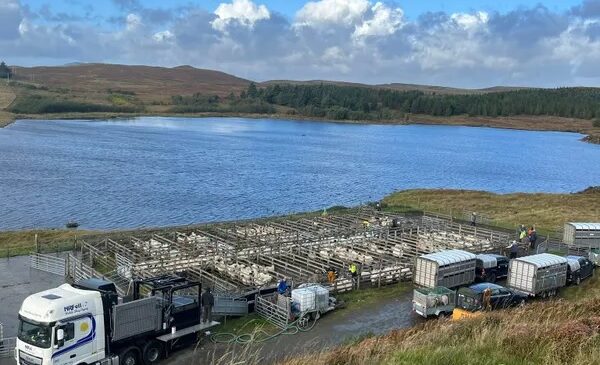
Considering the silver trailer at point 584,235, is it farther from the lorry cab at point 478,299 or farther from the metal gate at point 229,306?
the metal gate at point 229,306

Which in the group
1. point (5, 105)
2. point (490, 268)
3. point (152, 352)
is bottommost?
point (152, 352)

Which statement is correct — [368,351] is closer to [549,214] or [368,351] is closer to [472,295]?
[472,295]

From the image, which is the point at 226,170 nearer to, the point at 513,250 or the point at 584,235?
the point at 584,235

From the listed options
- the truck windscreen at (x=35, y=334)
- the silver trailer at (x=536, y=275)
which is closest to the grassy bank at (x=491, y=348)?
the truck windscreen at (x=35, y=334)

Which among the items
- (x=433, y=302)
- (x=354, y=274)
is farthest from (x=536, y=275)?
(x=354, y=274)

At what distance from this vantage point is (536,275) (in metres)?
28.4

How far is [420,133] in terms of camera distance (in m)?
189

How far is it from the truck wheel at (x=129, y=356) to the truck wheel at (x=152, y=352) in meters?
0.27

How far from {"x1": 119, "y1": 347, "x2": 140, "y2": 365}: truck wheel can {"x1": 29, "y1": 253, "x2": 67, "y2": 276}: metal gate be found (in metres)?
12.8

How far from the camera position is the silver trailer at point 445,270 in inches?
1127

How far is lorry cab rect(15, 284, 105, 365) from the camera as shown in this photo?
1686cm

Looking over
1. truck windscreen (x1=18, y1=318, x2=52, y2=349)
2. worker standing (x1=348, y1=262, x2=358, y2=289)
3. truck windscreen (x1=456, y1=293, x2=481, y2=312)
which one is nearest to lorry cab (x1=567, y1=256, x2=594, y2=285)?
truck windscreen (x1=456, y1=293, x2=481, y2=312)

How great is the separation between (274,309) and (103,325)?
8266mm

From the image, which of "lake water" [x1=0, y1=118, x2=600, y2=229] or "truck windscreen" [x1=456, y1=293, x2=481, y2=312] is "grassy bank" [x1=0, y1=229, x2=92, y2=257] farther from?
"truck windscreen" [x1=456, y1=293, x2=481, y2=312]
